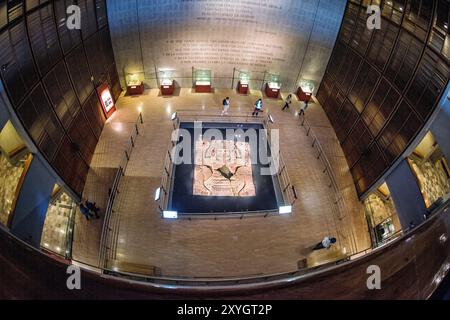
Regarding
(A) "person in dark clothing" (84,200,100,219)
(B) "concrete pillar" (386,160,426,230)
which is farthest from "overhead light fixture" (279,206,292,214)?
(A) "person in dark clothing" (84,200,100,219)

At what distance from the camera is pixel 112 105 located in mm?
12742

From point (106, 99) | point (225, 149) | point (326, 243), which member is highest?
point (106, 99)

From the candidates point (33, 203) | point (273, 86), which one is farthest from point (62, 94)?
point (273, 86)

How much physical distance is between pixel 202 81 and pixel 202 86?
1.24 feet

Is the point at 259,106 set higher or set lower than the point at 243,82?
lower

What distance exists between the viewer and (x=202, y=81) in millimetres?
14859

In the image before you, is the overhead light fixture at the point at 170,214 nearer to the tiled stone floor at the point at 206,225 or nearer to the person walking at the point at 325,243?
the tiled stone floor at the point at 206,225

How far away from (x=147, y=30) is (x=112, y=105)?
4.01 m

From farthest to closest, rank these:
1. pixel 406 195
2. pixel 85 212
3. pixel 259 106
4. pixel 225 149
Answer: pixel 259 106 → pixel 225 149 → pixel 85 212 → pixel 406 195

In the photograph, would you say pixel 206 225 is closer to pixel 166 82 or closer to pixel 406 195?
pixel 406 195

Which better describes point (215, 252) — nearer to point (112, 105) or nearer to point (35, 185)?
point (35, 185)

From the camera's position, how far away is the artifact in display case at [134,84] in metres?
13.9

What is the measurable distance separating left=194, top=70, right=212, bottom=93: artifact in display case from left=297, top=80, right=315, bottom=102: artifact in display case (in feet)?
16.8
